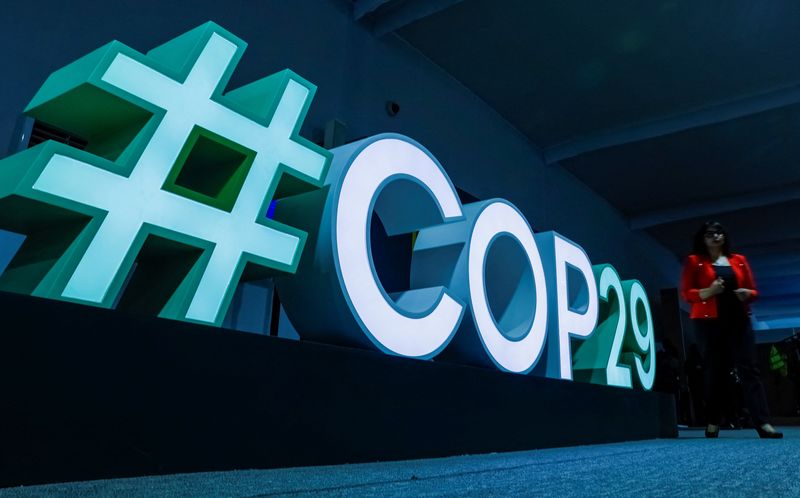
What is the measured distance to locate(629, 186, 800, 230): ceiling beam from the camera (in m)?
7.53

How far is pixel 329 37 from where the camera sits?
412 cm

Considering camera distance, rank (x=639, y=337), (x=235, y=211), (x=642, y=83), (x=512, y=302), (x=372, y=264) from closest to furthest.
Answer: (x=235, y=211) → (x=372, y=264) → (x=512, y=302) → (x=639, y=337) → (x=642, y=83)

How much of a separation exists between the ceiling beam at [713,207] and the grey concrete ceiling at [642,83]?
2cm

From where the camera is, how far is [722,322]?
10.0 ft

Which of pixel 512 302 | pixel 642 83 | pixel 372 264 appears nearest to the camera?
pixel 372 264

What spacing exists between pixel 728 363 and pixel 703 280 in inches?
18.2

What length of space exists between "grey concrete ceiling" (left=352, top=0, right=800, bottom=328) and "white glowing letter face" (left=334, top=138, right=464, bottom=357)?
2.48 m

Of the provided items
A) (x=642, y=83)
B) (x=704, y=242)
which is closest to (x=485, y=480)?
(x=704, y=242)

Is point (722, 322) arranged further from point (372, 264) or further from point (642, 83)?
point (642, 83)

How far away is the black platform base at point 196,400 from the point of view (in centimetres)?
102

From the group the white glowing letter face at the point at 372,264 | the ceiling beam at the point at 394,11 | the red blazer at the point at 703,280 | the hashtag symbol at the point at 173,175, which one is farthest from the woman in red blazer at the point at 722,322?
the ceiling beam at the point at 394,11

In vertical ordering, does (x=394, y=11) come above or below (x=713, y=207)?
below

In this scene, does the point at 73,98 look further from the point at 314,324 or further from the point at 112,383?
the point at 314,324

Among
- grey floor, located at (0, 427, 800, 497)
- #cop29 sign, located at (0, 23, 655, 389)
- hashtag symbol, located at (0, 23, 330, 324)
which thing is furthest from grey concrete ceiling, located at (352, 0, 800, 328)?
grey floor, located at (0, 427, 800, 497)
